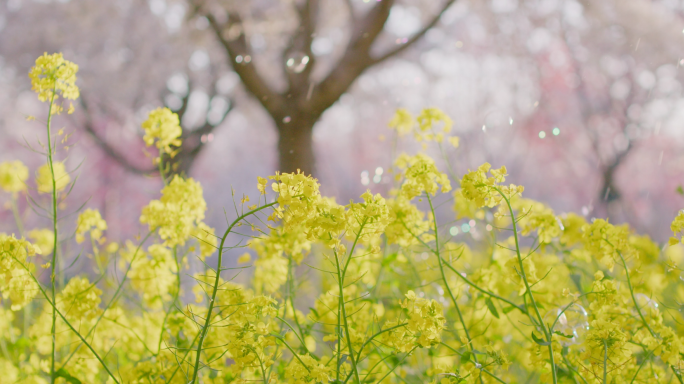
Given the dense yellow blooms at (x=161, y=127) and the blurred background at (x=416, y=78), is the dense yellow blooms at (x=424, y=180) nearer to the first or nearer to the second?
the dense yellow blooms at (x=161, y=127)

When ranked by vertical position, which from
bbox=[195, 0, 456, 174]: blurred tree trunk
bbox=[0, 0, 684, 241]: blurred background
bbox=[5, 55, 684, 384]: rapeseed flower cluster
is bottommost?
bbox=[5, 55, 684, 384]: rapeseed flower cluster

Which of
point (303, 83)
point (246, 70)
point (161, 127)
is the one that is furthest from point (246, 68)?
point (161, 127)

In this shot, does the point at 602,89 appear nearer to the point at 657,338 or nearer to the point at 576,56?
the point at 576,56

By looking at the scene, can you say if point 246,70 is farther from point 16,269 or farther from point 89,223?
point 16,269

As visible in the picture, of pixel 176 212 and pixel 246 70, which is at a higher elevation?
pixel 246 70

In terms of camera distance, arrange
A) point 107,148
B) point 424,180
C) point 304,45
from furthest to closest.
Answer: point 107,148 < point 304,45 < point 424,180

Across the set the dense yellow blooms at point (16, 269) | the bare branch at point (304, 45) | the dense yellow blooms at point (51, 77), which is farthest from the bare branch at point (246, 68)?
the dense yellow blooms at point (16, 269)

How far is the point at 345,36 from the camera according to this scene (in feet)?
13.4

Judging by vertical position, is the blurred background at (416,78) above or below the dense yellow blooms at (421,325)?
above

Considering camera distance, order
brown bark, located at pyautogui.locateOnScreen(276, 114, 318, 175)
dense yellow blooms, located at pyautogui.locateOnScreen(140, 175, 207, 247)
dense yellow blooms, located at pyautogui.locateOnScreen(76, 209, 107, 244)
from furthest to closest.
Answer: brown bark, located at pyautogui.locateOnScreen(276, 114, 318, 175), dense yellow blooms, located at pyautogui.locateOnScreen(76, 209, 107, 244), dense yellow blooms, located at pyautogui.locateOnScreen(140, 175, 207, 247)

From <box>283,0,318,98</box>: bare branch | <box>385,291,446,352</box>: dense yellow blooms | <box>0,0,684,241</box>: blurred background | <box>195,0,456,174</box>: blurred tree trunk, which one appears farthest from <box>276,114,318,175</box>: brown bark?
<box>385,291,446,352</box>: dense yellow blooms

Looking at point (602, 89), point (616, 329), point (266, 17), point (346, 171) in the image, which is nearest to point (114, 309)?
point (616, 329)

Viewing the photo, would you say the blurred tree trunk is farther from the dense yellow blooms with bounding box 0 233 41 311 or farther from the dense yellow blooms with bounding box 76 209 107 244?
the dense yellow blooms with bounding box 0 233 41 311

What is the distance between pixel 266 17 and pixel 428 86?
1.80 metres
